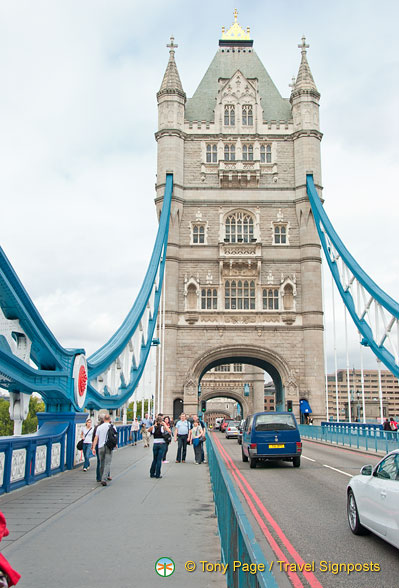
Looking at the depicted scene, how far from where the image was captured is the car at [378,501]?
18.1 feet

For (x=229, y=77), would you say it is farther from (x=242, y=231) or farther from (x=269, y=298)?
(x=269, y=298)

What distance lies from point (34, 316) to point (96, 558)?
7.45 meters

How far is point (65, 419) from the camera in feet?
45.0

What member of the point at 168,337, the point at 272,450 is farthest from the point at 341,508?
the point at 168,337

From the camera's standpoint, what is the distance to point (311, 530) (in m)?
7.00

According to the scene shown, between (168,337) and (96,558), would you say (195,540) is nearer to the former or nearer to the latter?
(96,558)

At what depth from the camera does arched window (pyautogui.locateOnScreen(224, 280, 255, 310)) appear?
38.8m

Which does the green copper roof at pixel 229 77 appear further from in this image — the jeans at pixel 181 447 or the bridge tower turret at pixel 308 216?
the jeans at pixel 181 447

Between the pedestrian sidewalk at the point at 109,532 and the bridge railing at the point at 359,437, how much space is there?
10255 millimetres

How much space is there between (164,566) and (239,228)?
36.3m

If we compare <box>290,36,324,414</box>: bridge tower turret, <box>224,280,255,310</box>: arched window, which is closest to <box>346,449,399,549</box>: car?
<box>290,36,324,414</box>: bridge tower turret

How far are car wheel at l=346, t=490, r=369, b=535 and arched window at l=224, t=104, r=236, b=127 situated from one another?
39.3 m

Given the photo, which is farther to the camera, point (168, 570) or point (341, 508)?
point (341, 508)

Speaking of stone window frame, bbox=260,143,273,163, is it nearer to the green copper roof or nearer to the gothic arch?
the green copper roof
